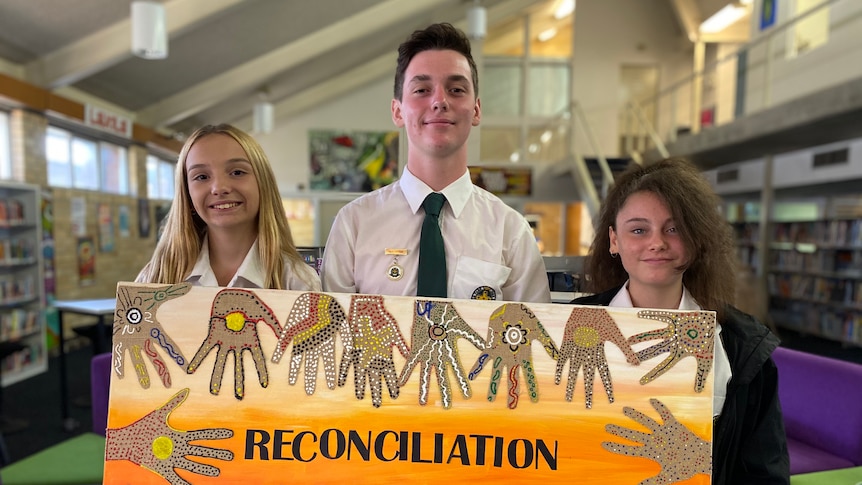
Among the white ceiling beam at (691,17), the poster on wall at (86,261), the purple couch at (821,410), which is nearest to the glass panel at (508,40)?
the white ceiling beam at (691,17)

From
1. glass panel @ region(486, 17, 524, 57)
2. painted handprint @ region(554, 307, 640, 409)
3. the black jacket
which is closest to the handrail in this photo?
glass panel @ region(486, 17, 524, 57)

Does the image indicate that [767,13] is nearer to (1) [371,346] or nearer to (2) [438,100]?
(2) [438,100]

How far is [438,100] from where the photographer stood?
1247 mm

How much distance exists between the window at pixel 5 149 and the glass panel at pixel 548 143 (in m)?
A: 8.81

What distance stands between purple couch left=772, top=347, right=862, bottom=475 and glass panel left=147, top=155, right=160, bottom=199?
9340mm

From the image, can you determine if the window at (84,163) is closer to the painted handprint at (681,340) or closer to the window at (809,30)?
the painted handprint at (681,340)

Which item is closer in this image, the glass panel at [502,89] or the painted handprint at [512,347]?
the painted handprint at [512,347]

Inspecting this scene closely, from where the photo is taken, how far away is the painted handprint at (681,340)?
1.00 meters

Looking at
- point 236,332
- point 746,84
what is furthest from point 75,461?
point 746,84

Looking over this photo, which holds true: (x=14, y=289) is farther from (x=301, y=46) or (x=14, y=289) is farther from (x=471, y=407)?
(x=471, y=407)

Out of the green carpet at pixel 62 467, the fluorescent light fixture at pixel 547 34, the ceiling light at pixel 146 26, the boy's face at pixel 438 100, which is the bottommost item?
the green carpet at pixel 62 467

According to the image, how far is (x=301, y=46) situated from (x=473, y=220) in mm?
7282

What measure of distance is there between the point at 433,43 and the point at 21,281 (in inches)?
243

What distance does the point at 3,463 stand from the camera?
2785 mm
